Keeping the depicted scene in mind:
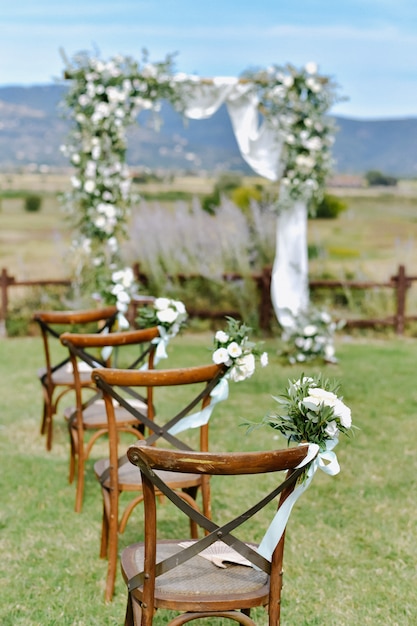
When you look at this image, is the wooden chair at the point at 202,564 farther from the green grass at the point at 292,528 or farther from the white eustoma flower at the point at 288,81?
the white eustoma flower at the point at 288,81

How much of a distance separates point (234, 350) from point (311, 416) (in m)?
0.90

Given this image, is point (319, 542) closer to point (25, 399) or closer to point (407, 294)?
point (25, 399)

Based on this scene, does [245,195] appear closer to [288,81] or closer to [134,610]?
[288,81]

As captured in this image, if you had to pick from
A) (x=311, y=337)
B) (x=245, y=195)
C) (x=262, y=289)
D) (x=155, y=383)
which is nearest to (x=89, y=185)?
(x=311, y=337)

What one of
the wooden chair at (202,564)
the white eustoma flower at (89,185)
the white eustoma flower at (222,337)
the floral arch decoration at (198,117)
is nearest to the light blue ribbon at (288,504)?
the wooden chair at (202,564)

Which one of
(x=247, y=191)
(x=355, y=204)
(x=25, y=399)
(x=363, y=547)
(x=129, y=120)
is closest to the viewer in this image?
(x=363, y=547)

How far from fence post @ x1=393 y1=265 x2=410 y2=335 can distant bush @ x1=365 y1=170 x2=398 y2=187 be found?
10.7 metres

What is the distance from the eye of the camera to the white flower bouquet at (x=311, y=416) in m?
2.39

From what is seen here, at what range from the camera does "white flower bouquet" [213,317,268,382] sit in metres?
3.27

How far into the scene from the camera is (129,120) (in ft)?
25.0

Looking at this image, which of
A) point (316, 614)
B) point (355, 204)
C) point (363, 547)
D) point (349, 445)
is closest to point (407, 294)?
point (349, 445)

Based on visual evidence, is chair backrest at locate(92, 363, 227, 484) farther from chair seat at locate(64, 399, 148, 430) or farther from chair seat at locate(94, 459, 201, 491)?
chair seat at locate(64, 399, 148, 430)

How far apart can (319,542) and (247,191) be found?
10.8 m

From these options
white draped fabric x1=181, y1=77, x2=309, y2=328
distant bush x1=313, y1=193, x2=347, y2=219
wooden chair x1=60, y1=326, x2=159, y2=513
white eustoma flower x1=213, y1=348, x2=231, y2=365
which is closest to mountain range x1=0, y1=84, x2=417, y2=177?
A: distant bush x1=313, y1=193, x2=347, y2=219
